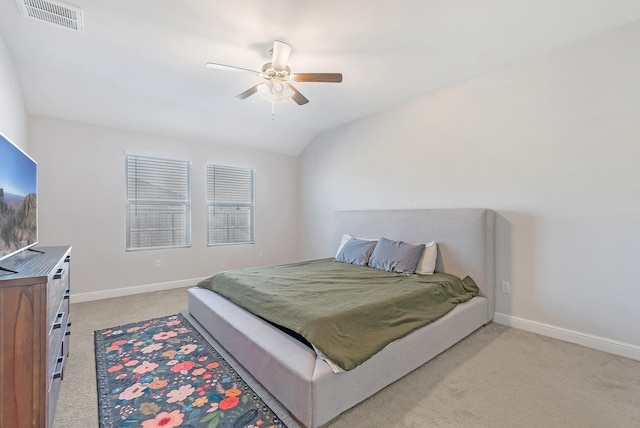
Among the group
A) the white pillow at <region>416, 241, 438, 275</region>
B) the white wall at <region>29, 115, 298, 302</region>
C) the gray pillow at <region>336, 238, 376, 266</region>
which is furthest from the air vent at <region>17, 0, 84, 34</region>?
the white pillow at <region>416, 241, 438, 275</region>

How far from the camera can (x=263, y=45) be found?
2518 millimetres

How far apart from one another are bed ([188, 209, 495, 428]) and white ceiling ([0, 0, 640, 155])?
157 cm

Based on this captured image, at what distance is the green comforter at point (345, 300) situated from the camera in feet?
5.81

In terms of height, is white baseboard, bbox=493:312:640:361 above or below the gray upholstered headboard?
below

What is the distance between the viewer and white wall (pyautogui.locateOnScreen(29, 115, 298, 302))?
3604 mm

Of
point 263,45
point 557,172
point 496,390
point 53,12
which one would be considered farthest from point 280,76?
point 496,390

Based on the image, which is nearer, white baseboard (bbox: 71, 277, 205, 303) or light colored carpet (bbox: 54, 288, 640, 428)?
light colored carpet (bbox: 54, 288, 640, 428)

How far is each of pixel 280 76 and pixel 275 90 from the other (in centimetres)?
18

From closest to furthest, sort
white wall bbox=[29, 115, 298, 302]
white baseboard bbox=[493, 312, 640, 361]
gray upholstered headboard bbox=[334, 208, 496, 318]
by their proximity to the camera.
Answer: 1. white baseboard bbox=[493, 312, 640, 361]
2. gray upholstered headboard bbox=[334, 208, 496, 318]
3. white wall bbox=[29, 115, 298, 302]

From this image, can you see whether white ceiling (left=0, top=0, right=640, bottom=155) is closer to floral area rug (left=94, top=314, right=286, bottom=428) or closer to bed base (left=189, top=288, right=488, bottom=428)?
bed base (left=189, top=288, right=488, bottom=428)

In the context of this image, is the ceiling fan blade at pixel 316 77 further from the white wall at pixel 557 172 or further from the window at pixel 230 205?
the window at pixel 230 205

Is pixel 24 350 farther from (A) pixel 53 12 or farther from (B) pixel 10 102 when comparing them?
(B) pixel 10 102

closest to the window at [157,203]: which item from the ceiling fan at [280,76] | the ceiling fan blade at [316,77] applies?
the ceiling fan at [280,76]

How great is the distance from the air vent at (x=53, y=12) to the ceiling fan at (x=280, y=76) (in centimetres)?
100
